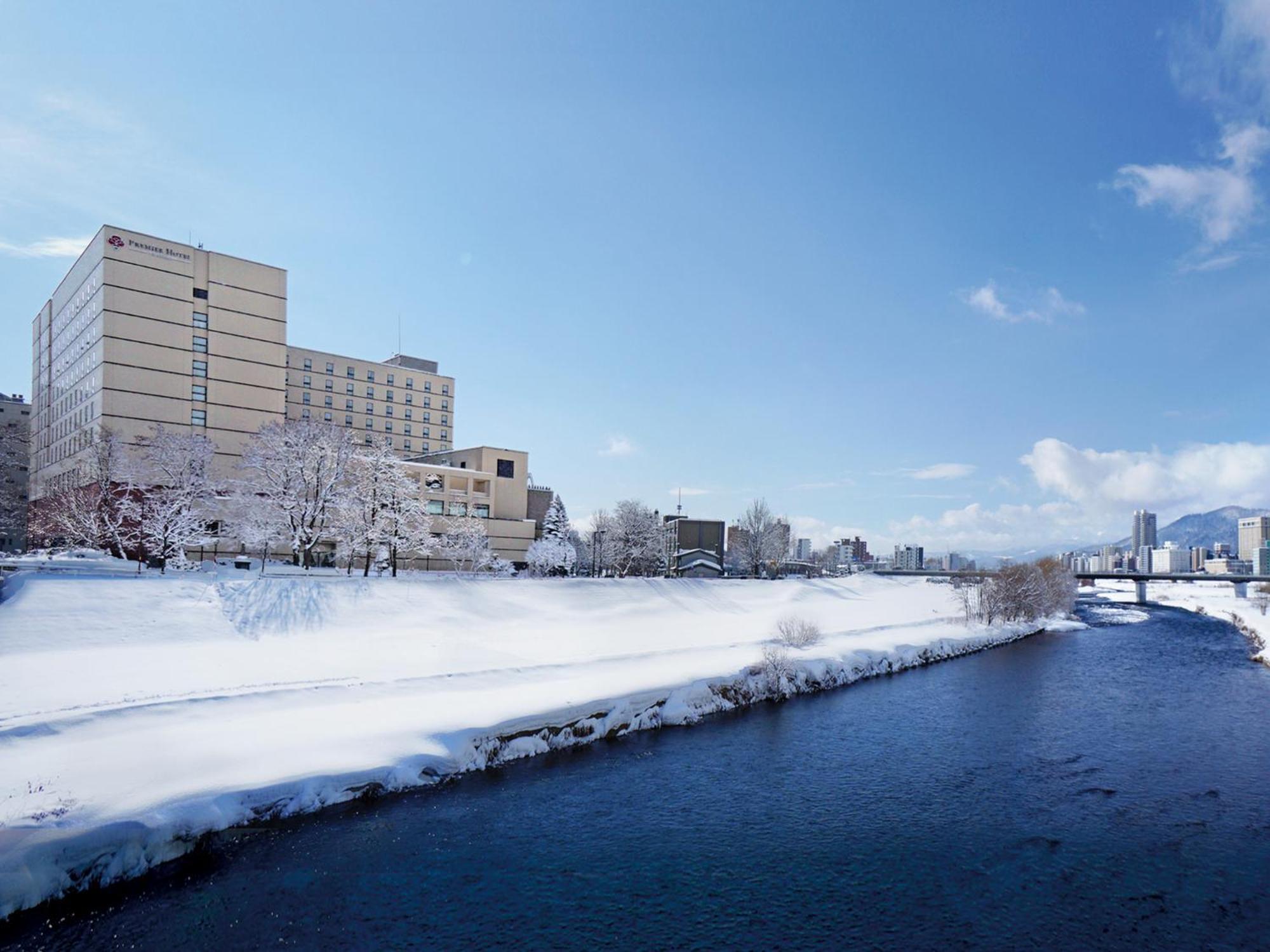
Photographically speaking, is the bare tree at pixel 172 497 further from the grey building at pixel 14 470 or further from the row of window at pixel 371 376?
the row of window at pixel 371 376

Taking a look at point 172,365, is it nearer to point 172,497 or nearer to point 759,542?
point 172,497

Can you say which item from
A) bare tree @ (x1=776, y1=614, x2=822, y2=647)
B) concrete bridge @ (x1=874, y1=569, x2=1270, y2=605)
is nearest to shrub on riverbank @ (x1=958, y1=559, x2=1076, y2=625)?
concrete bridge @ (x1=874, y1=569, x2=1270, y2=605)

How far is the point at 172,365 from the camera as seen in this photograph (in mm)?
78562

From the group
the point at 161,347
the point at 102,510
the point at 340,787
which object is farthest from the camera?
the point at 161,347

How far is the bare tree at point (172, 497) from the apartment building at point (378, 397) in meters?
56.3

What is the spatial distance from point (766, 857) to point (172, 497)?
5053 cm

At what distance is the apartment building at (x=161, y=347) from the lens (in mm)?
75375

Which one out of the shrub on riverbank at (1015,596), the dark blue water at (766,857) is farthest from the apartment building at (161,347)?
the shrub on riverbank at (1015,596)

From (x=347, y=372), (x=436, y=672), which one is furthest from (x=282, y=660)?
(x=347, y=372)

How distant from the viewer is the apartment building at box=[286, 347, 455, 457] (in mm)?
122875

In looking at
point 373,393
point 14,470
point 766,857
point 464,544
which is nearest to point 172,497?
point 464,544

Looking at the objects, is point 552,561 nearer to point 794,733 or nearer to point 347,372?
point 347,372

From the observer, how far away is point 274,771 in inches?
816

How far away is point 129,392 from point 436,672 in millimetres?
62382
